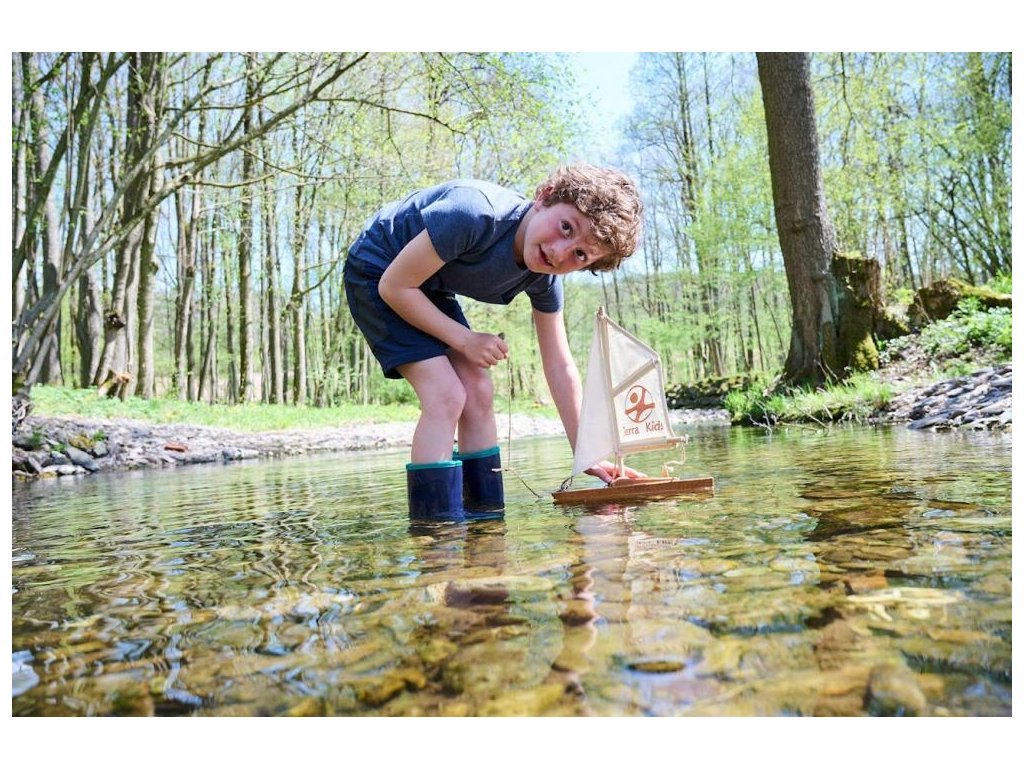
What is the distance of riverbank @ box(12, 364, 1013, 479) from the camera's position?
15.5ft

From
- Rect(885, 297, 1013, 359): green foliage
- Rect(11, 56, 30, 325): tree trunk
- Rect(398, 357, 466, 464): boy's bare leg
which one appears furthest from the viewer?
Rect(11, 56, 30, 325): tree trunk

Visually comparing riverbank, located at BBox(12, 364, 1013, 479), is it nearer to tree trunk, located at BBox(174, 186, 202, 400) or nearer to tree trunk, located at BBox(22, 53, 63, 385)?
tree trunk, located at BBox(22, 53, 63, 385)

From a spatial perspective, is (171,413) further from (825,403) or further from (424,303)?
(424,303)

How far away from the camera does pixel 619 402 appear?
265 cm

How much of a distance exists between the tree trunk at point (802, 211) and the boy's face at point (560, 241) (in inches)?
208

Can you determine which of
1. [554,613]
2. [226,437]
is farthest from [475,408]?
[226,437]

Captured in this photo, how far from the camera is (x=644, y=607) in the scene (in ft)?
3.61

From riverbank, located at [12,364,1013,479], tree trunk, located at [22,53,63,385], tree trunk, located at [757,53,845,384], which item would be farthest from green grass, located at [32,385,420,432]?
tree trunk, located at [757,53,845,384]

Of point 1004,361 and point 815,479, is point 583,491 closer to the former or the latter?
point 815,479

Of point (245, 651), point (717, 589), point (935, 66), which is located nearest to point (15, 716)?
point (245, 651)

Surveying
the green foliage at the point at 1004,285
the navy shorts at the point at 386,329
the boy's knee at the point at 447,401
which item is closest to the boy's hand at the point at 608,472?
the boy's knee at the point at 447,401

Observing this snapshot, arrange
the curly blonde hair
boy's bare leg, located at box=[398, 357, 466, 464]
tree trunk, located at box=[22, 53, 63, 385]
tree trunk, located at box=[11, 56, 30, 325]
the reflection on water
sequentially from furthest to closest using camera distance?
tree trunk, located at box=[22, 53, 63, 385], tree trunk, located at box=[11, 56, 30, 325], boy's bare leg, located at box=[398, 357, 466, 464], the curly blonde hair, the reflection on water

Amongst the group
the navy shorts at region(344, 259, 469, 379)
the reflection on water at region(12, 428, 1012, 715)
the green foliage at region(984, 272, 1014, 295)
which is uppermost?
the green foliage at region(984, 272, 1014, 295)
